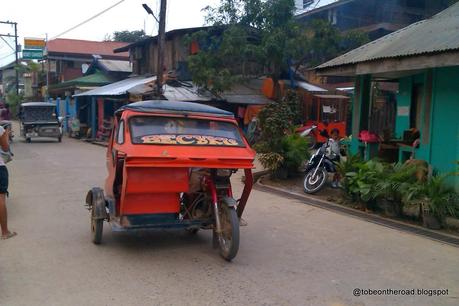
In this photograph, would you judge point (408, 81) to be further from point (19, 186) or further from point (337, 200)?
point (19, 186)

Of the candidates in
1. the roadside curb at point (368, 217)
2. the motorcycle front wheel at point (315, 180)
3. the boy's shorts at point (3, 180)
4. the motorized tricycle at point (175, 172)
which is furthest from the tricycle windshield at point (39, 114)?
the motorized tricycle at point (175, 172)

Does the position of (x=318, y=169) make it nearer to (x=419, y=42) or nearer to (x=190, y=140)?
(x=419, y=42)

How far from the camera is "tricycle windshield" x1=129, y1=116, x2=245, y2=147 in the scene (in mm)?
5843

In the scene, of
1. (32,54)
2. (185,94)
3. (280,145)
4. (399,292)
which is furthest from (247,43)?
(32,54)

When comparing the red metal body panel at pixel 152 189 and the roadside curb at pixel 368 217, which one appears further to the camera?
the roadside curb at pixel 368 217

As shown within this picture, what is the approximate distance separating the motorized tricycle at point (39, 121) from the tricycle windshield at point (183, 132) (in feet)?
65.3

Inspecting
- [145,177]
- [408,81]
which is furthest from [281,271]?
[408,81]

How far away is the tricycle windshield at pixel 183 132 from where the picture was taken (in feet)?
19.2

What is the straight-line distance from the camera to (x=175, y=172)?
589 centimetres

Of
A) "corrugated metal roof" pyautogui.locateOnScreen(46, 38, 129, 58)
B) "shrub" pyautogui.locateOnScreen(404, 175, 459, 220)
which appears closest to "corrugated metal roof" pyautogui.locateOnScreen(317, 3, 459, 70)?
"shrub" pyautogui.locateOnScreen(404, 175, 459, 220)

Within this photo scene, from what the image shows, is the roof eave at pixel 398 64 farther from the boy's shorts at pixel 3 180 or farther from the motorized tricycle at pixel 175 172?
the boy's shorts at pixel 3 180

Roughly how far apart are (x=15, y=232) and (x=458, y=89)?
7.88 m

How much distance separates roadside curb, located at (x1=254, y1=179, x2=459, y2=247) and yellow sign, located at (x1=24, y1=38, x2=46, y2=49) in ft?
112

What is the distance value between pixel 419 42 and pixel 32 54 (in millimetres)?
36796
